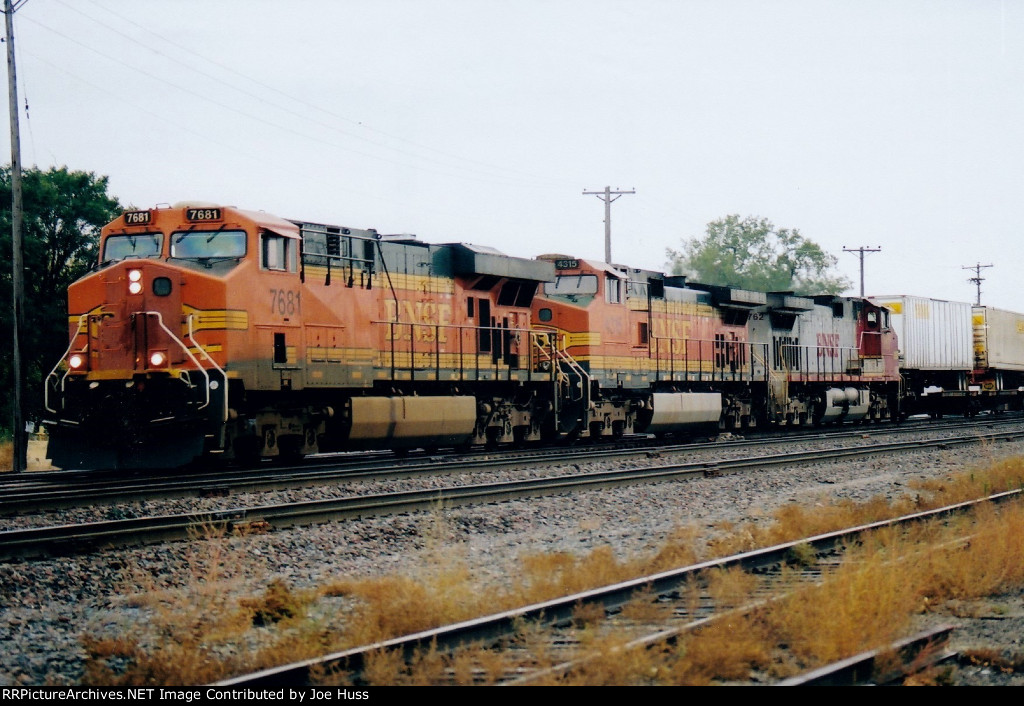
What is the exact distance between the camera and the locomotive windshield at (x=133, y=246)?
1569 centimetres

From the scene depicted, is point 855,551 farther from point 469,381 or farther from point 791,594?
point 469,381

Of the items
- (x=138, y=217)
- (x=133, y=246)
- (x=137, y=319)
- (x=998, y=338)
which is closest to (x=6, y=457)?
(x=133, y=246)

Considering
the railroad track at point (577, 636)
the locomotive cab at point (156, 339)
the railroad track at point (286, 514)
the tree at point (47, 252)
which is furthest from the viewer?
the tree at point (47, 252)

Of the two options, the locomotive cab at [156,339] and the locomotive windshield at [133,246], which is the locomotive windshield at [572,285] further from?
the locomotive windshield at [133,246]

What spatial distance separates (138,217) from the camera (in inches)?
623

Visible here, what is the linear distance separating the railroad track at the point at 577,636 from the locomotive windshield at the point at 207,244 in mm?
9339

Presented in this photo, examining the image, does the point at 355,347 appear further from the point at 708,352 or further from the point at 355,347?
the point at 708,352

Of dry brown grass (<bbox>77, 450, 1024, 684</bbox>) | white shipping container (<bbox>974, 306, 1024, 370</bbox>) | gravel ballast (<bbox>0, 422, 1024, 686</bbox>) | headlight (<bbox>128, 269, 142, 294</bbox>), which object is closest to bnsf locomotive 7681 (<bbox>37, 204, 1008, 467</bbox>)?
headlight (<bbox>128, 269, 142, 294</bbox>)

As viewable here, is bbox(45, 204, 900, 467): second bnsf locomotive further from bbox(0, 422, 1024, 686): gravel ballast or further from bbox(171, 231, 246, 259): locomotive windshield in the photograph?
bbox(0, 422, 1024, 686): gravel ballast

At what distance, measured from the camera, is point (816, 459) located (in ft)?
61.8

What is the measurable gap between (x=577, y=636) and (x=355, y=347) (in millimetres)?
11657

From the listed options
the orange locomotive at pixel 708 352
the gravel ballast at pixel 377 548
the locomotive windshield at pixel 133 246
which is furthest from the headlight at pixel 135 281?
the orange locomotive at pixel 708 352

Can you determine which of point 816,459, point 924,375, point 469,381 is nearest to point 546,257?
point 469,381

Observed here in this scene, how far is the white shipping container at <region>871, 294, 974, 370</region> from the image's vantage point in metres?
36.2
